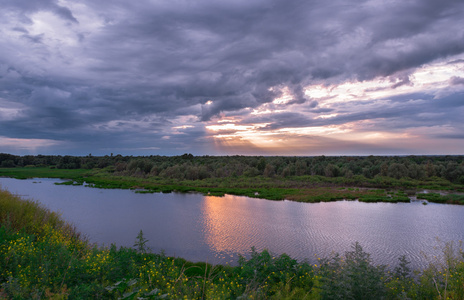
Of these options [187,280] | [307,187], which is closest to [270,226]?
[187,280]

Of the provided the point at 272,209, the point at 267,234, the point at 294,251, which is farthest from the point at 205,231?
the point at 272,209

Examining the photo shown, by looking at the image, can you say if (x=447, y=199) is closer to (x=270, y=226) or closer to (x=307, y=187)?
(x=307, y=187)

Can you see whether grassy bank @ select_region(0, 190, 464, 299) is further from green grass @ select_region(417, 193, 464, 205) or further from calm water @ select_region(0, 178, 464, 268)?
green grass @ select_region(417, 193, 464, 205)

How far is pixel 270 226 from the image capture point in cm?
1809

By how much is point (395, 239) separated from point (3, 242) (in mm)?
17420

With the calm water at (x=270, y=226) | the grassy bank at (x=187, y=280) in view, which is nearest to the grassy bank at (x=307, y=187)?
the calm water at (x=270, y=226)

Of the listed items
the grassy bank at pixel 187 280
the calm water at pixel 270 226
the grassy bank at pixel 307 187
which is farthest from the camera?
the grassy bank at pixel 307 187

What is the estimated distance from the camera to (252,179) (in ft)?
152

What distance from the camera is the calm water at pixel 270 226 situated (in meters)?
13.5

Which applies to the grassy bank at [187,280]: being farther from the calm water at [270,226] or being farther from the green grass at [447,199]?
the green grass at [447,199]

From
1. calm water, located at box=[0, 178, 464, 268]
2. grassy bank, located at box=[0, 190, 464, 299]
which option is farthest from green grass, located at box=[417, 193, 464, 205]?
grassy bank, located at box=[0, 190, 464, 299]

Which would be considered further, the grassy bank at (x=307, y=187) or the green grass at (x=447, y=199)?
the grassy bank at (x=307, y=187)

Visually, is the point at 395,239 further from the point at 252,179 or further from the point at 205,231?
the point at 252,179

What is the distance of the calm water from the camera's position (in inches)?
531
